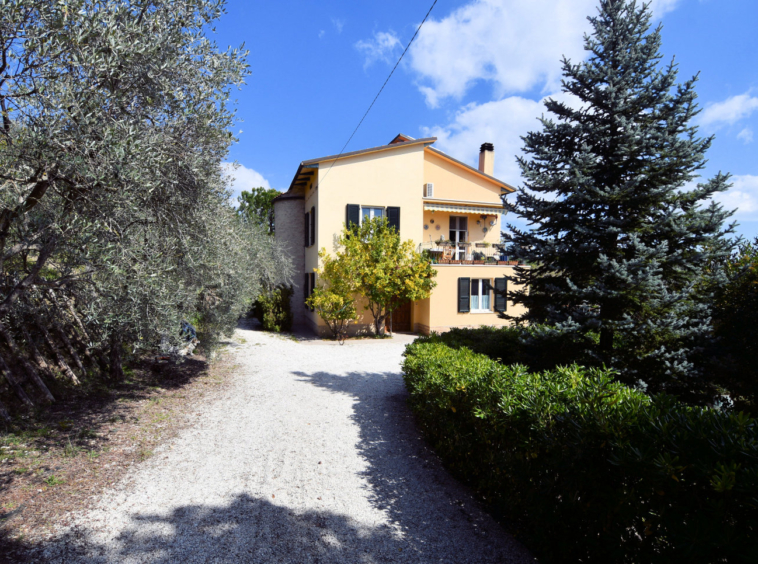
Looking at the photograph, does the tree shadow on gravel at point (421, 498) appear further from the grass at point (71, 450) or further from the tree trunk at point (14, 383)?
the tree trunk at point (14, 383)

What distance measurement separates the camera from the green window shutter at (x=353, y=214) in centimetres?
1716

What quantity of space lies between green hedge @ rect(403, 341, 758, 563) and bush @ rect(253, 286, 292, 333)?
14.8m

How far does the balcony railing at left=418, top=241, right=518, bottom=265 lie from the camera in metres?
18.5

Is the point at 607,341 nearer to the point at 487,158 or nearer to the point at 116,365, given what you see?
the point at 116,365

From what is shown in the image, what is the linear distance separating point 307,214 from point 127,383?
43.7ft

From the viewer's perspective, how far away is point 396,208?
17766 mm

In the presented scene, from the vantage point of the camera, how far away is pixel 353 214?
677 inches

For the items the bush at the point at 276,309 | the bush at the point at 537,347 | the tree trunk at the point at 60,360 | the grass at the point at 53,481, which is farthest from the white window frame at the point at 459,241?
the grass at the point at 53,481

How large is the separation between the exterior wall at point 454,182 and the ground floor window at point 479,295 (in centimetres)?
447

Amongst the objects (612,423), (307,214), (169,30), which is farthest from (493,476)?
(307,214)

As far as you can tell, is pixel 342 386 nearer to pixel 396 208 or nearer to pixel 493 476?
pixel 493 476

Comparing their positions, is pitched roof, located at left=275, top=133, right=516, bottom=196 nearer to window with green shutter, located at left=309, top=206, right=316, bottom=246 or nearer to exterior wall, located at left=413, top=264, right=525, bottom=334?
window with green shutter, located at left=309, top=206, right=316, bottom=246

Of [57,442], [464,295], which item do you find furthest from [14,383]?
[464,295]

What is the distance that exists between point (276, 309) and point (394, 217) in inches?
291
